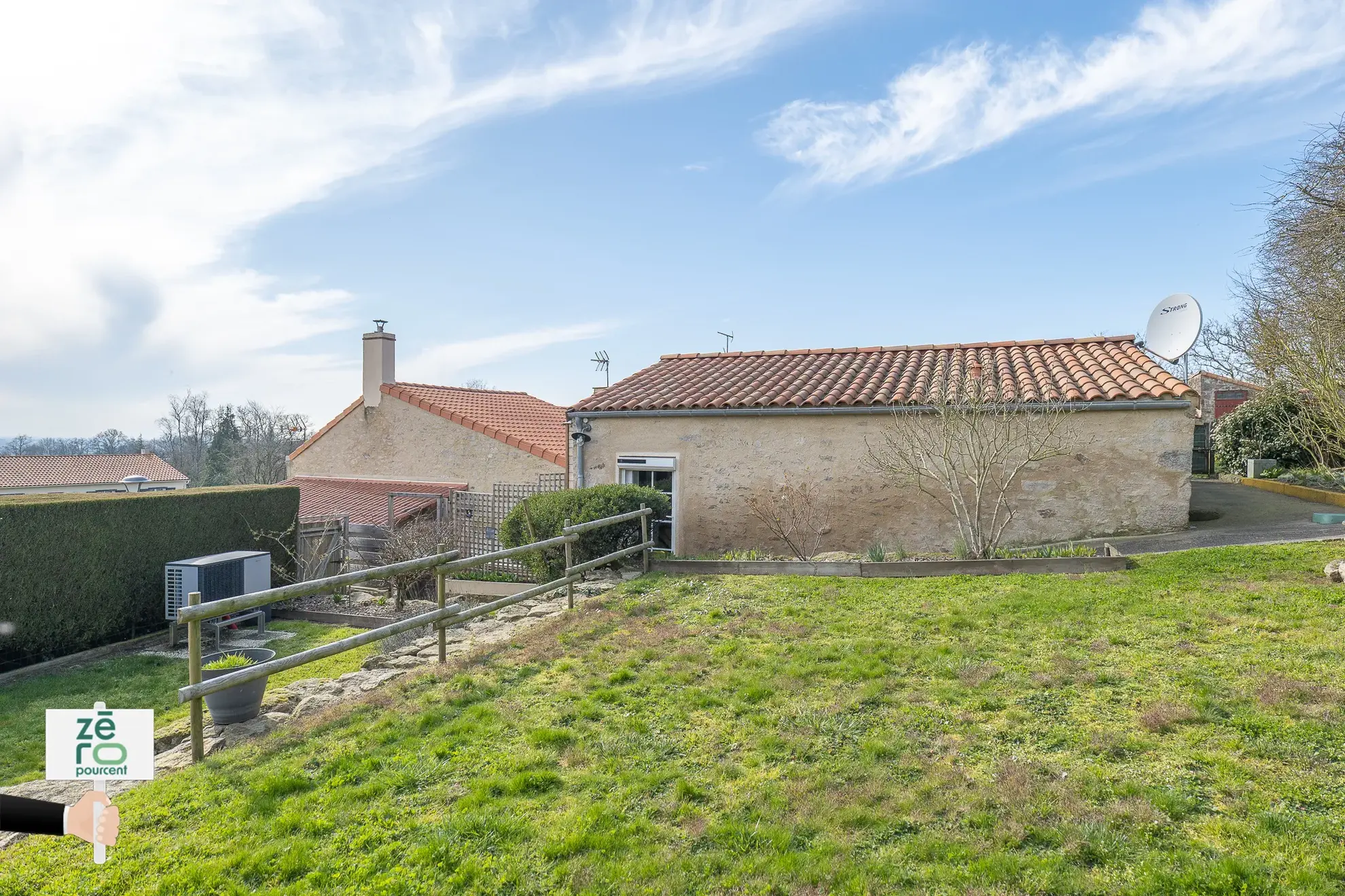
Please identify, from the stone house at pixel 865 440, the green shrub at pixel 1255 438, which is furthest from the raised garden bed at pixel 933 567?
the green shrub at pixel 1255 438

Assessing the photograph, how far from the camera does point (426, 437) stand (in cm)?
2014

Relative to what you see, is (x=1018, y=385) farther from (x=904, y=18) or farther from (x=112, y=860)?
(x=112, y=860)

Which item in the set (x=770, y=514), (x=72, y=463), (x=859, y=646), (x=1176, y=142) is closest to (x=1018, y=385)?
(x=770, y=514)

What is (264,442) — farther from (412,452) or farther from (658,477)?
(658,477)

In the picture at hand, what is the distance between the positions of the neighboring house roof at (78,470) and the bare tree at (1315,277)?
2107 inches

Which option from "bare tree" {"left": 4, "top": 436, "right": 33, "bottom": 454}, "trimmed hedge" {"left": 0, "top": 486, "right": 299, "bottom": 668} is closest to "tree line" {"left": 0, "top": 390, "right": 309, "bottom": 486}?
"bare tree" {"left": 4, "top": 436, "right": 33, "bottom": 454}

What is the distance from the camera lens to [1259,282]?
16.6 m

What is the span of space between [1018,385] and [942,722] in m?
8.55

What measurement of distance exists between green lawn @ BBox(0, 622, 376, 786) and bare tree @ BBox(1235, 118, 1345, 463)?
1212 centimetres

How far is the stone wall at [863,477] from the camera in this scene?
1120 cm

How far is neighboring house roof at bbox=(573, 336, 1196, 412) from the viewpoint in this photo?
11758 mm

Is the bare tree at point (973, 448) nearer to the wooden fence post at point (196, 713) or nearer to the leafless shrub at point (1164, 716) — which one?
the leafless shrub at point (1164, 716)

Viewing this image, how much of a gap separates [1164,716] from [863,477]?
25.1 feet

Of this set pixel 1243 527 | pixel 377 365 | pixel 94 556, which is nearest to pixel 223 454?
pixel 377 365
